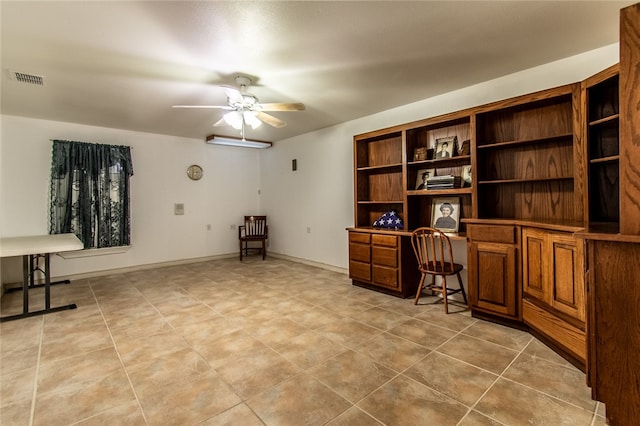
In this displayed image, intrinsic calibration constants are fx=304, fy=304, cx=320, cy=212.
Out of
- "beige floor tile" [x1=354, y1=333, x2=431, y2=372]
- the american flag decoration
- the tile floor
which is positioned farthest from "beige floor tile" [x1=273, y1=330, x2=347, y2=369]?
the american flag decoration

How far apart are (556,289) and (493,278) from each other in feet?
1.97

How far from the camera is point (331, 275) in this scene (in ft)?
16.3

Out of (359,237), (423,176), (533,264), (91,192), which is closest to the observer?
(533,264)

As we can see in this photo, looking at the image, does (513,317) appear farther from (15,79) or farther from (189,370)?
(15,79)

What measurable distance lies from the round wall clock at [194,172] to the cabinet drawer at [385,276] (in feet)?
13.5

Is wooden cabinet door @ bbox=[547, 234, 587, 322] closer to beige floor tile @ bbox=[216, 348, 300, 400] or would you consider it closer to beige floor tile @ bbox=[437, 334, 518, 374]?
beige floor tile @ bbox=[437, 334, 518, 374]

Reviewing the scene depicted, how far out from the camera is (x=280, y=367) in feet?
7.24

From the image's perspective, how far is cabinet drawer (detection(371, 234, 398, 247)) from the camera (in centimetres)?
378

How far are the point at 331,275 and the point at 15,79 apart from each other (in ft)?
14.7

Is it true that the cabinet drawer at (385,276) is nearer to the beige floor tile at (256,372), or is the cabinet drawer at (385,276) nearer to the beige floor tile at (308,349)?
the beige floor tile at (308,349)

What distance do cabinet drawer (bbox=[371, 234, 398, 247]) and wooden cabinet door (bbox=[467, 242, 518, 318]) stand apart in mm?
921

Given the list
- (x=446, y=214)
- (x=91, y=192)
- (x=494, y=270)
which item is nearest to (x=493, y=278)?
(x=494, y=270)

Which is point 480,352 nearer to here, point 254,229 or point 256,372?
point 256,372

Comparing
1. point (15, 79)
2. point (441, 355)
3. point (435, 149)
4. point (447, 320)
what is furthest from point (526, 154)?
point (15, 79)
